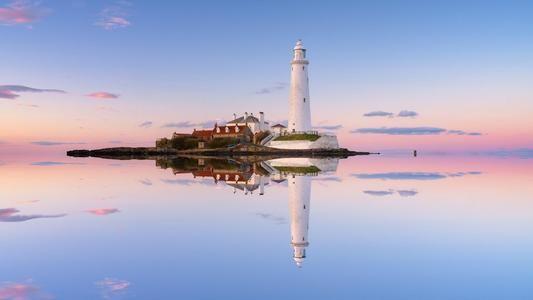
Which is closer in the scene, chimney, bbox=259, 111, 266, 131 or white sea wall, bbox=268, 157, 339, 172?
white sea wall, bbox=268, 157, 339, 172

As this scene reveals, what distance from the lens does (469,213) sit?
14.4 m

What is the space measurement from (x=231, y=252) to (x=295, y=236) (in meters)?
1.61

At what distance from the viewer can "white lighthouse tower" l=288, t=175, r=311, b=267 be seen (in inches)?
370

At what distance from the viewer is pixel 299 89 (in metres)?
58.5

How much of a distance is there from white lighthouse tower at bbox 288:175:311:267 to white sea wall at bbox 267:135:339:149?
3436 centimetres

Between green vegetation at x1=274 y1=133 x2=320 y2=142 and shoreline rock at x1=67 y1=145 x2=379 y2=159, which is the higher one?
green vegetation at x1=274 y1=133 x2=320 y2=142

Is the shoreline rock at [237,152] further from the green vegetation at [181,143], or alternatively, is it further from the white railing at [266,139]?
the white railing at [266,139]

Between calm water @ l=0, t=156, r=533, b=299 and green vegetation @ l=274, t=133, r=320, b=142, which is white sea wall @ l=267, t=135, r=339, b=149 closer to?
green vegetation @ l=274, t=133, r=320, b=142

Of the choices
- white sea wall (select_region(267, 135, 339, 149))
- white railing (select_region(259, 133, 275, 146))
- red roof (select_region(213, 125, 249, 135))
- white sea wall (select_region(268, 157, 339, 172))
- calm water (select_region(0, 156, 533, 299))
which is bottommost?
calm water (select_region(0, 156, 533, 299))

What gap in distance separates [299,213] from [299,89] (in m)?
45.3

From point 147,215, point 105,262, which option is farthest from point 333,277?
point 147,215

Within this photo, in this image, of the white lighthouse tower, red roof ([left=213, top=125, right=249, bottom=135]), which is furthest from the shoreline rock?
the white lighthouse tower

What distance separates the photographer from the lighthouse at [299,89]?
58.5m

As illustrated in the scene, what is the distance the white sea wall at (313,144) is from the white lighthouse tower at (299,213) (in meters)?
34.4
